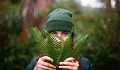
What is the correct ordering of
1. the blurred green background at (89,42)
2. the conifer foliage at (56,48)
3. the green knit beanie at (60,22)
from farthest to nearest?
the blurred green background at (89,42) → the green knit beanie at (60,22) → the conifer foliage at (56,48)

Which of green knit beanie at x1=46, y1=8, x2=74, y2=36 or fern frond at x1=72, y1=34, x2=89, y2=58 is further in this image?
green knit beanie at x1=46, y1=8, x2=74, y2=36

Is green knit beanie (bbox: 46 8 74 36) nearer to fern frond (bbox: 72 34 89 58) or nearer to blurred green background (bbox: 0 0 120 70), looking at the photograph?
fern frond (bbox: 72 34 89 58)

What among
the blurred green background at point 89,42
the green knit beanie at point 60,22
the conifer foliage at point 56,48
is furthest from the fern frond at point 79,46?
the blurred green background at point 89,42

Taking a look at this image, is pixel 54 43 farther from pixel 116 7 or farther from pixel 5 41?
pixel 5 41

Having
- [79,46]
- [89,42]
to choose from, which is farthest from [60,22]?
[89,42]

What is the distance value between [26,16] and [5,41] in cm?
226

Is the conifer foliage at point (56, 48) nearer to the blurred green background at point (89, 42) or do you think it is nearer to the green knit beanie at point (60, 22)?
the green knit beanie at point (60, 22)

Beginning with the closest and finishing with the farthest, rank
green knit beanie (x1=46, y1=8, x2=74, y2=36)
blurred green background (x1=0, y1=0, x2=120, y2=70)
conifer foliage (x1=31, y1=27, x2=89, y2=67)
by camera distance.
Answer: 1. conifer foliage (x1=31, y1=27, x2=89, y2=67)
2. green knit beanie (x1=46, y1=8, x2=74, y2=36)
3. blurred green background (x1=0, y1=0, x2=120, y2=70)

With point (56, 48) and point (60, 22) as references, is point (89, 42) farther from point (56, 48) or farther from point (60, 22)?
point (56, 48)

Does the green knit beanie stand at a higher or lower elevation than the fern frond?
higher

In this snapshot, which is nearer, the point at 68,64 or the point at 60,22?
the point at 68,64

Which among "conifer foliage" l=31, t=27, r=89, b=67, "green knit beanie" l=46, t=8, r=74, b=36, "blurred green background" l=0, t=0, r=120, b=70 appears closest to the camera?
"conifer foliage" l=31, t=27, r=89, b=67

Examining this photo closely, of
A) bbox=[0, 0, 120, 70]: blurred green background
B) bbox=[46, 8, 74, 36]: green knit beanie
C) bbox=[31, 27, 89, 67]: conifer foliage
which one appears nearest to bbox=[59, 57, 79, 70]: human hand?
bbox=[31, 27, 89, 67]: conifer foliage

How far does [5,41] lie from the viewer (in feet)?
11.4
